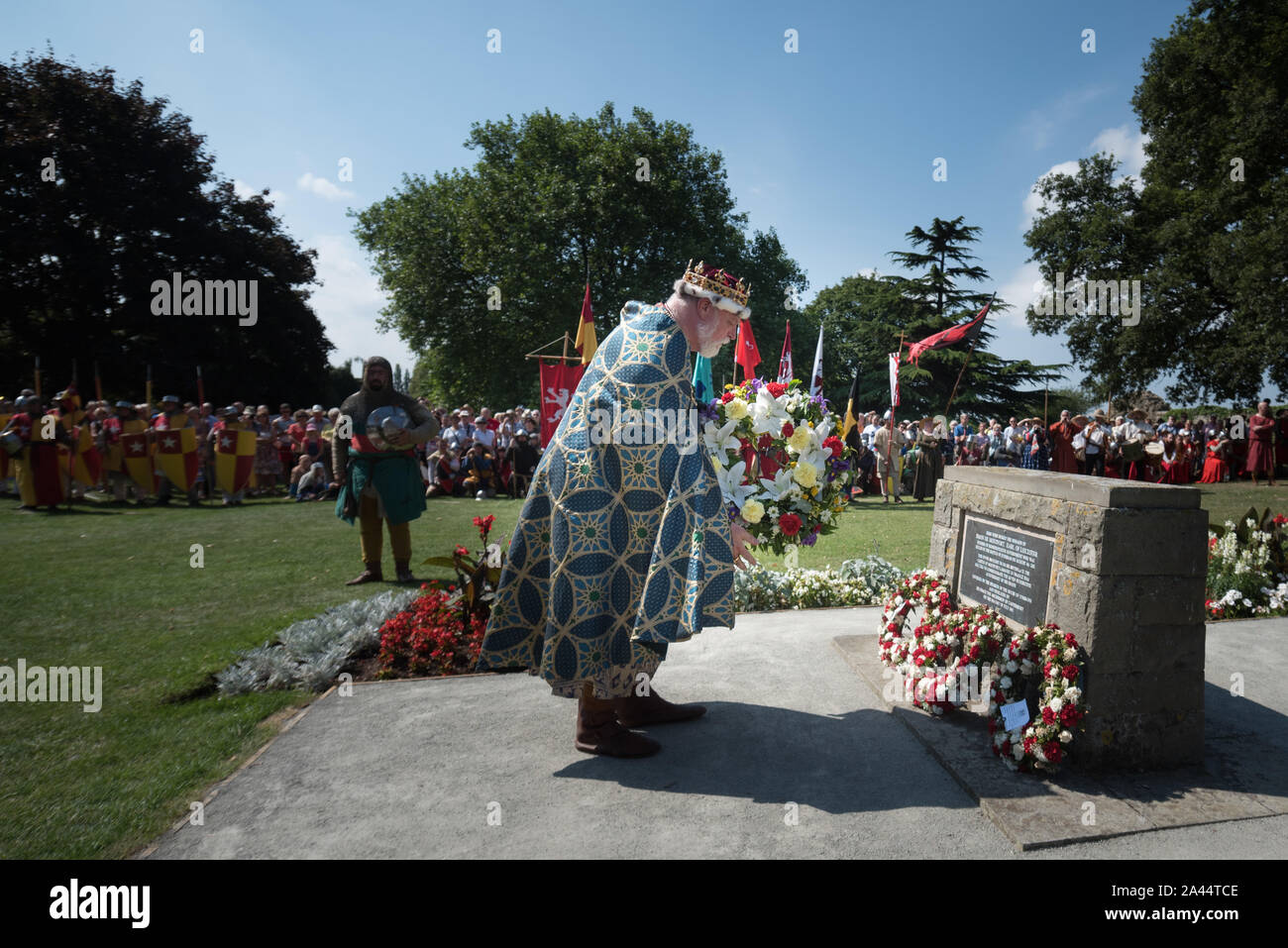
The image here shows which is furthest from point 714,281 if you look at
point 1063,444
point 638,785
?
point 1063,444

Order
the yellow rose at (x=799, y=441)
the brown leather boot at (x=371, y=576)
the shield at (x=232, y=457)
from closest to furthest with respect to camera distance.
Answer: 1. the yellow rose at (x=799, y=441)
2. the brown leather boot at (x=371, y=576)
3. the shield at (x=232, y=457)

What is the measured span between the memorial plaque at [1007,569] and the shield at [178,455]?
15.9m

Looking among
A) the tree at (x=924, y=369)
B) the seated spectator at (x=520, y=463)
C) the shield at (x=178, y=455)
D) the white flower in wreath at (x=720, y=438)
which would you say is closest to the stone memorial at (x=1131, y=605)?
the white flower in wreath at (x=720, y=438)

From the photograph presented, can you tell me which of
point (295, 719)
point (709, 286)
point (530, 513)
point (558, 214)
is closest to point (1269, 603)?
point (709, 286)

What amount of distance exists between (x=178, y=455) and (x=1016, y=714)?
54.8 feet

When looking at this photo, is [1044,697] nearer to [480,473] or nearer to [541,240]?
[480,473]

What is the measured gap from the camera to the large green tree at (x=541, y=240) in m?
30.6

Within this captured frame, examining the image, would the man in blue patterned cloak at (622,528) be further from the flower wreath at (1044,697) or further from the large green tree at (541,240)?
the large green tree at (541,240)

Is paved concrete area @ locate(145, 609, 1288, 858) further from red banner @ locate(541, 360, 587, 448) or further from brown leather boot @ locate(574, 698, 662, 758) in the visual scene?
red banner @ locate(541, 360, 587, 448)

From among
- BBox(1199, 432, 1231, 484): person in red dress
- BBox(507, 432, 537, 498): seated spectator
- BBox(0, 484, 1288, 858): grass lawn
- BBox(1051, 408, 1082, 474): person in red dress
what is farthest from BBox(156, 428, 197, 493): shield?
BBox(1199, 432, 1231, 484): person in red dress

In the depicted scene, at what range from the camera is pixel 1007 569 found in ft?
12.8

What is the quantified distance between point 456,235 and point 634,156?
8.98 metres

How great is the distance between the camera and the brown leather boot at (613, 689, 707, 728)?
3.93m
